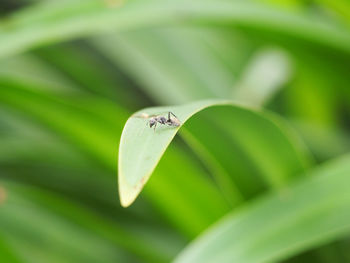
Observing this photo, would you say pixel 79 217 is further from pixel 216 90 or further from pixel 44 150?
pixel 216 90

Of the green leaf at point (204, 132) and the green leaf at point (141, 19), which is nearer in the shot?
the green leaf at point (204, 132)

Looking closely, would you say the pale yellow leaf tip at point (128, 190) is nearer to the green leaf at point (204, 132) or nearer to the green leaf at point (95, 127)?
the green leaf at point (204, 132)

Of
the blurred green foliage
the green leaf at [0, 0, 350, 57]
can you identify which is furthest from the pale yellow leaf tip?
the green leaf at [0, 0, 350, 57]

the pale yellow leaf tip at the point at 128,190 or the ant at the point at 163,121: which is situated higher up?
the ant at the point at 163,121

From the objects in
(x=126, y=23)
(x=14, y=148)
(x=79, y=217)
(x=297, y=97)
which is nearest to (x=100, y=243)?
(x=79, y=217)

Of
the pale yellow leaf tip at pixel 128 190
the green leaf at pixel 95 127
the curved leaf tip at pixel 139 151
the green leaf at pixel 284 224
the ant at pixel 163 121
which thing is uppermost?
the green leaf at pixel 95 127

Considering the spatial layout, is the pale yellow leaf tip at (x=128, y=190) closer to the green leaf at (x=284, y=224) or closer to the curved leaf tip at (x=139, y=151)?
the curved leaf tip at (x=139, y=151)

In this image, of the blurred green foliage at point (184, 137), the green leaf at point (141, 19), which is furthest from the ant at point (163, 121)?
the green leaf at point (141, 19)

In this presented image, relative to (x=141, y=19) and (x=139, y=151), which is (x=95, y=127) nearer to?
(x=141, y=19)
